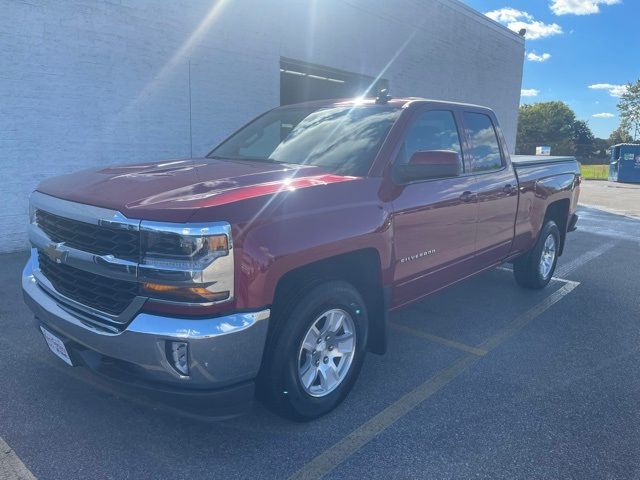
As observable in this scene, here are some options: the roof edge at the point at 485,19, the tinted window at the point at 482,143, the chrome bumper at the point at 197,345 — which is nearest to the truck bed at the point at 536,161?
the tinted window at the point at 482,143

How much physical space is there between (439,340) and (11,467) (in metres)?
3.18

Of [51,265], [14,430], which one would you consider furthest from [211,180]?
[14,430]

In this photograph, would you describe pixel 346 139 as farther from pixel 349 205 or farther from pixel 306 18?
pixel 306 18

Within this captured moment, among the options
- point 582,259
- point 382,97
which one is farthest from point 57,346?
point 582,259

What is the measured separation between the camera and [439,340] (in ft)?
14.0

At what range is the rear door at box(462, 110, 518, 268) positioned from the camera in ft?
14.1

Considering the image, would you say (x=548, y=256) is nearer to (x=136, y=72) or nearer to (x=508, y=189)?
(x=508, y=189)

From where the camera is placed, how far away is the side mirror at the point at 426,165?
10.7 ft

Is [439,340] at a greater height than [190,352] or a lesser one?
lesser

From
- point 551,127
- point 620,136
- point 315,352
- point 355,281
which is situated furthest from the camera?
point 551,127

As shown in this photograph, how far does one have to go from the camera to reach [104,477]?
2.44 meters

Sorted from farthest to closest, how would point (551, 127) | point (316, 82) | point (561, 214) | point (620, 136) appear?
point (551, 127) → point (620, 136) → point (316, 82) → point (561, 214)

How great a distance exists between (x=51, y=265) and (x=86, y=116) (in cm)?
499

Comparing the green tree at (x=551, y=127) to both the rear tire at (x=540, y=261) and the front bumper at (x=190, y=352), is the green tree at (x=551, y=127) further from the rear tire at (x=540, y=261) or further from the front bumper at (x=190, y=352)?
the front bumper at (x=190, y=352)
